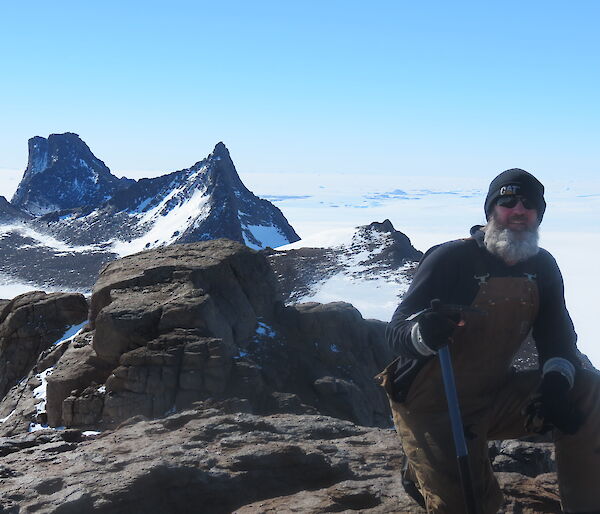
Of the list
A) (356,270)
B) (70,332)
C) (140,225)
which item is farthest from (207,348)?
(140,225)

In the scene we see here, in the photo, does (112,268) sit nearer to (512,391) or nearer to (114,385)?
(114,385)

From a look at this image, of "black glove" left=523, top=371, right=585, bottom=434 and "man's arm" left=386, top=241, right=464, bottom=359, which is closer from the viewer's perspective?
"black glove" left=523, top=371, right=585, bottom=434

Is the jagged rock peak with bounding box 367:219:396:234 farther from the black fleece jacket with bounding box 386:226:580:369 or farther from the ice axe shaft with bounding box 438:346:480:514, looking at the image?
the ice axe shaft with bounding box 438:346:480:514

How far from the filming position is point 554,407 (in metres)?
5.11

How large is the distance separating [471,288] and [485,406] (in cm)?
101

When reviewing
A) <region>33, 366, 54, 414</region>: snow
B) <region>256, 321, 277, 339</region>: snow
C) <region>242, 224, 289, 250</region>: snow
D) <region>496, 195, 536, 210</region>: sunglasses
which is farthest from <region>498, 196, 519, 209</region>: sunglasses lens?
<region>242, 224, 289, 250</region>: snow

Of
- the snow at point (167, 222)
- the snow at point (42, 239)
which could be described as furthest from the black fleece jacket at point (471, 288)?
the snow at point (42, 239)

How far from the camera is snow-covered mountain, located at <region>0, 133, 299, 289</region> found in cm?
12056

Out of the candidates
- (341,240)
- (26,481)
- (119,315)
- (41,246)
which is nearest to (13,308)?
(119,315)

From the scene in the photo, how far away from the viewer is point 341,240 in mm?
70750

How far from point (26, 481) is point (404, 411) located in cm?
373

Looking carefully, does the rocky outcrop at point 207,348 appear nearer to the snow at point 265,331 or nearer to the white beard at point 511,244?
the snow at point 265,331

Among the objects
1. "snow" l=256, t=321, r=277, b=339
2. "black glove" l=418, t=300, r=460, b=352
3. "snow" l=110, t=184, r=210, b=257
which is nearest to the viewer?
"black glove" l=418, t=300, r=460, b=352

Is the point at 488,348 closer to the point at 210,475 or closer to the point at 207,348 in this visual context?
the point at 210,475
